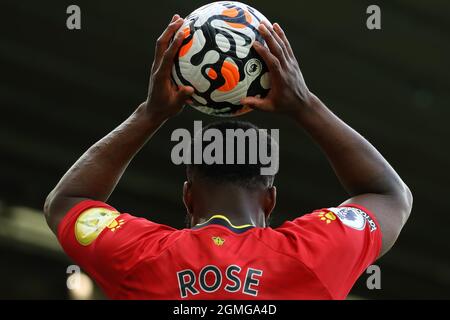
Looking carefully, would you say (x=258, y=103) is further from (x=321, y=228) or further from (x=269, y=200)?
(x=321, y=228)

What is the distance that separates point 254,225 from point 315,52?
6.09 m

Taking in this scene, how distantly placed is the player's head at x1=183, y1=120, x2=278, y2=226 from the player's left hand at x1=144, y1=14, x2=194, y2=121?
0.19 meters

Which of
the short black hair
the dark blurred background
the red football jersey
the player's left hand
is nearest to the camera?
the red football jersey

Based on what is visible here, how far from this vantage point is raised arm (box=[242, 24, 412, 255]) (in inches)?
125

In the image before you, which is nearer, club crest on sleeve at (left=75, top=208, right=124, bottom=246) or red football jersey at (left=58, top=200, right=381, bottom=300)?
red football jersey at (left=58, top=200, right=381, bottom=300)

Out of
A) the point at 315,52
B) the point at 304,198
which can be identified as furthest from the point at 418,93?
the point at 304,198

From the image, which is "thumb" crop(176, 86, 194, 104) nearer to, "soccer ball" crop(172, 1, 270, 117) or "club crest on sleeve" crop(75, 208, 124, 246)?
"soccer ball" crop(172, 1, 270, 117)

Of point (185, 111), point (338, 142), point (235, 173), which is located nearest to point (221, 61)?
point (235, 173)

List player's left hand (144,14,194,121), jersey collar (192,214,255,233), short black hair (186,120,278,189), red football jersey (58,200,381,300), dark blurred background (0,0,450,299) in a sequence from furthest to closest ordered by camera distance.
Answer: dark blurred background (0,0,450,299) → player's left hand (144,14,194,121) → short black hair (186,120,278,189) → jersey collar (192,214,255,233) → red football jersey (58,200,381,300)

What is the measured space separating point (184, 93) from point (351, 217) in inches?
33.9

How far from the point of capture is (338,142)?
3285 millimetres

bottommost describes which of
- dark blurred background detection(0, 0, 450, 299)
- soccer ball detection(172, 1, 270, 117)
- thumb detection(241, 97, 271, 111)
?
dark blurred background detection(0, 0, 450, 299)

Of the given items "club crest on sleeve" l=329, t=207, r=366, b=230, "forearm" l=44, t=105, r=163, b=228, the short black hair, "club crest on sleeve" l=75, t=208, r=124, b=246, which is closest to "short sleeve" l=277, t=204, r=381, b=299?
"club crest on sleeve" l=329, t=207, r=366, b=230

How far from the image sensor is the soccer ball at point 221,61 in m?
3.23
